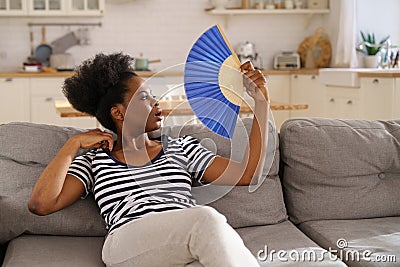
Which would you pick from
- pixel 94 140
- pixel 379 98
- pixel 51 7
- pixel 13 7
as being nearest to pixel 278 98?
pixel 379 98

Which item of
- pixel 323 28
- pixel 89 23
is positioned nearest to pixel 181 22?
pixel 89 23

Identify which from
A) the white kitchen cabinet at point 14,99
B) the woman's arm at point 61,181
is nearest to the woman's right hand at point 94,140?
the woman's arm at point 61,181

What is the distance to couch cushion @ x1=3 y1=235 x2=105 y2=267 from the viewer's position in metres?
1.98

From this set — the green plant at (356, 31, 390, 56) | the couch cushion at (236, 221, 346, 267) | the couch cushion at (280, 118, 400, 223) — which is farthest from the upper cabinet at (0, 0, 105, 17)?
the couch cushion at (236, 221, 346, 267)

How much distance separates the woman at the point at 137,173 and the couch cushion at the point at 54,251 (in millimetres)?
93

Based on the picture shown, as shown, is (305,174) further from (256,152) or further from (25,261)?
(25,261)

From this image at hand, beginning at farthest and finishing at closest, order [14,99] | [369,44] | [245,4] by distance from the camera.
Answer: [245,4] → [14,99] → [369,44]

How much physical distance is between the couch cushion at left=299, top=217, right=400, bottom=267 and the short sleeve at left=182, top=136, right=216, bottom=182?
46cm

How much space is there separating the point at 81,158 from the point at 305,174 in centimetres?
85

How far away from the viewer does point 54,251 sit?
2076mm

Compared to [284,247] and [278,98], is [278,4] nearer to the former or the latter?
[278,98]

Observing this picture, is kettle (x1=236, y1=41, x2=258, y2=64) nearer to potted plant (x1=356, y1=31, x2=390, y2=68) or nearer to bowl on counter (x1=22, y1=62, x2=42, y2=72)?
potted plant (x1=356, y1=31, x2=390, y2=68)

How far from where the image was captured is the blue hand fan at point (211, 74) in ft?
6.79

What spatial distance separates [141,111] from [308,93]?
163 inches
